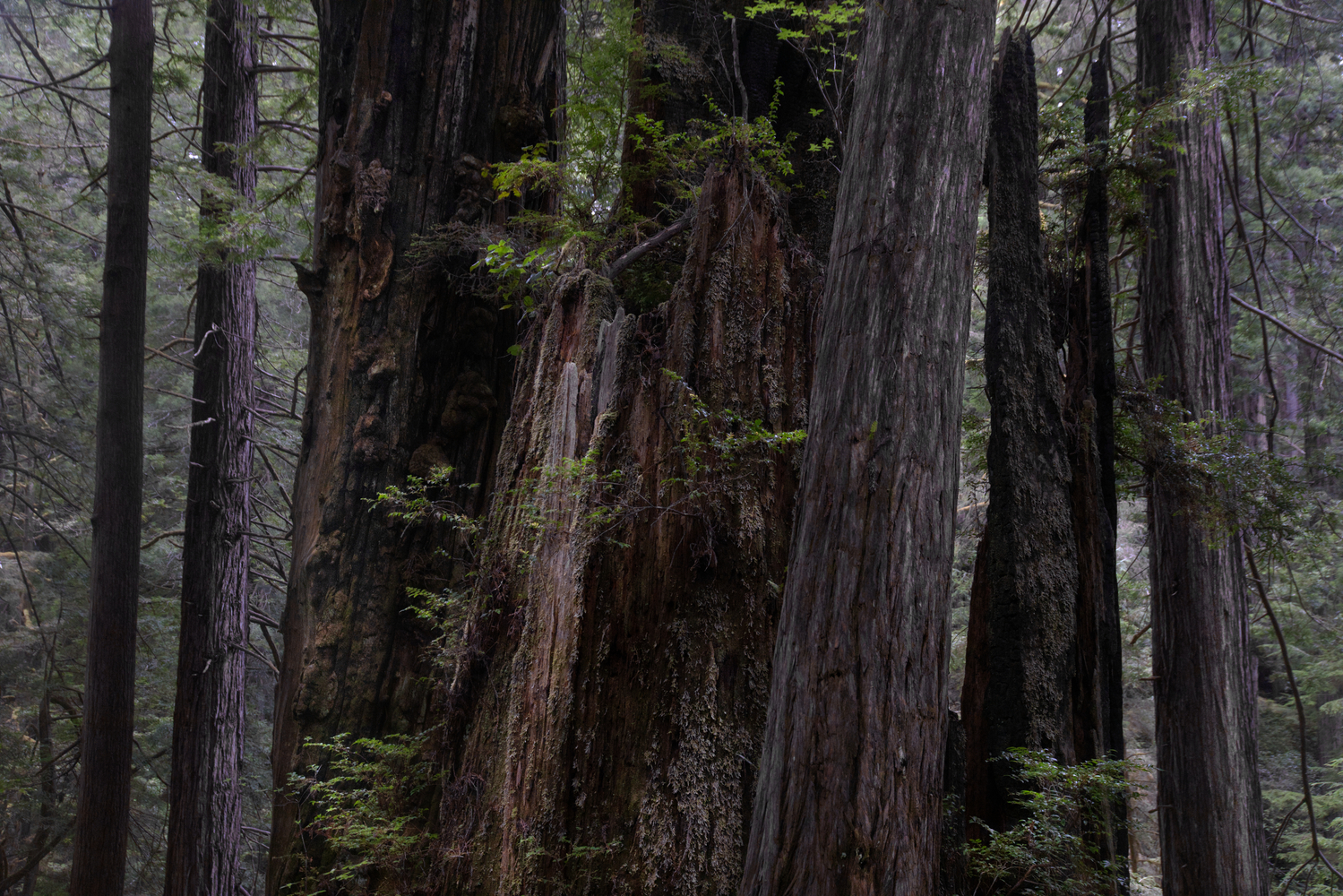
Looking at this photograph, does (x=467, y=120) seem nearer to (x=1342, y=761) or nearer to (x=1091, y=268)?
(x=1091, y=268)

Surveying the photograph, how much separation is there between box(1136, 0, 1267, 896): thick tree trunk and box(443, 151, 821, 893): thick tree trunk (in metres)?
4.03

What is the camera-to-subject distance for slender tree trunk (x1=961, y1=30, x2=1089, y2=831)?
4.09 m

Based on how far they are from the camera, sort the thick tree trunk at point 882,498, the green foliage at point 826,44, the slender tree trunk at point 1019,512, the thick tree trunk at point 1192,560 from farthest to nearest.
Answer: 1. the thick tree trunk at point 1192,560
2. the green foliage at point 826,44
3. the slender tree trunk at point 1019,512
4. the thick tree trunk at point 882,498

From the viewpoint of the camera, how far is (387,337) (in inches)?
201

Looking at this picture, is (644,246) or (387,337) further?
(387,337)

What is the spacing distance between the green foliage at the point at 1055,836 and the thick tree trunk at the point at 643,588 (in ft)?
3.85

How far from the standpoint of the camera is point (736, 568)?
3568mm

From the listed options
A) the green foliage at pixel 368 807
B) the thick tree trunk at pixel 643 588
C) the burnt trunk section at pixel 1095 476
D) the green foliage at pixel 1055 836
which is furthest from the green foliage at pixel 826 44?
the green foliage at pixel 368 807

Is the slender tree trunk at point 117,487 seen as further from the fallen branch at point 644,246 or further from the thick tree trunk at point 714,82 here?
the thick tree trunk at point 714,82

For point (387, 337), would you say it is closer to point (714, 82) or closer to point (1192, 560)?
point (714, 82)

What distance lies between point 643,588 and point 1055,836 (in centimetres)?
214

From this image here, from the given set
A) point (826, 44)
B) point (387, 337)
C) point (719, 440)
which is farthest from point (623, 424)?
point (826, 44)

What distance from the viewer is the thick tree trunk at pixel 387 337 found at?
15.6ft

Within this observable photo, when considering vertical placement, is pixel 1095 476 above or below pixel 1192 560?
above
